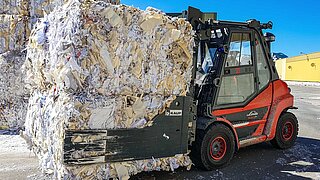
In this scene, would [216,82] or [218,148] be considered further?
[218,148]

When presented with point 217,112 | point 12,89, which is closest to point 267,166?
point 217,112

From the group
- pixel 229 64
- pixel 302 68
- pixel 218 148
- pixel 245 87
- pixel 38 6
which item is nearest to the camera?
pixel 218 148

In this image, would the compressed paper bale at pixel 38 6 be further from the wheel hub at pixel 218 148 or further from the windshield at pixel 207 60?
the wheel hub at pixel 218 148

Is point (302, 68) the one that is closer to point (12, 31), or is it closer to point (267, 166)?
point (267, 166)

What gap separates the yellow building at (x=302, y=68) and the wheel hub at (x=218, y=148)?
141 ft

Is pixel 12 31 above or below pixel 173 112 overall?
above

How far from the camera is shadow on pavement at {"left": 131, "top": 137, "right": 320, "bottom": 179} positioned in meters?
4.93

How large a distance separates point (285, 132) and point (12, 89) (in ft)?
22.0

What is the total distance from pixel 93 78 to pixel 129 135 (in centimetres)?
91

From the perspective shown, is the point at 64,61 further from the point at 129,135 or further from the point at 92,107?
the point at 129,135

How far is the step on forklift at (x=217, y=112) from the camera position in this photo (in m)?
4.04

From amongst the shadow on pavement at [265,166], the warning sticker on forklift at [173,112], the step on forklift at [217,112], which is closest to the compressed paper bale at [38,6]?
the step on forklift at [217,112]

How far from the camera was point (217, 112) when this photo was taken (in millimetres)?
5281

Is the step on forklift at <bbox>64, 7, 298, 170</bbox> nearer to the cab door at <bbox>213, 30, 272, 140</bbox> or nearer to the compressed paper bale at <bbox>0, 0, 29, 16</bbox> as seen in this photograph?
the cab door at <bbox>213, 30, 272, 140</bbox>
